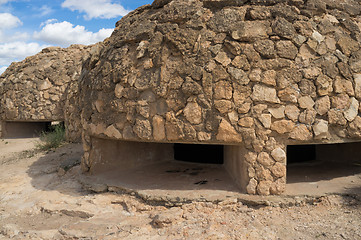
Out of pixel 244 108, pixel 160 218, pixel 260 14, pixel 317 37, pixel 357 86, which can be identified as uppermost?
pixel 260 14

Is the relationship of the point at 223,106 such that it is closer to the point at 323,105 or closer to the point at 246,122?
the point at 246,122

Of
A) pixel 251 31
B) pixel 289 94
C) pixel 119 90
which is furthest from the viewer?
pixel 119 90

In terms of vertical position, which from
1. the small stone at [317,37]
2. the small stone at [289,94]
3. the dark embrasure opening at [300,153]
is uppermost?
the small stone at [317,37]

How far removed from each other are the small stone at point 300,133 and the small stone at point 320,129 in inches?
4.2

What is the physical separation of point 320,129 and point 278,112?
2.02 ft

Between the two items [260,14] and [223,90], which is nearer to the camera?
[223,90]

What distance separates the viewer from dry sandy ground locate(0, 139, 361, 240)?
3.42 m

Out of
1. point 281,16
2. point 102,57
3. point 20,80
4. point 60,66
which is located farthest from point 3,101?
point 281,16

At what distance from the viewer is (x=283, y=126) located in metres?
3.91

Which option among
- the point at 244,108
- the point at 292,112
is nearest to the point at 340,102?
the point at 292,112

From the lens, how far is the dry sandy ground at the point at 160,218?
3.42 metres

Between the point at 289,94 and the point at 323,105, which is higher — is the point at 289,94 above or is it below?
above

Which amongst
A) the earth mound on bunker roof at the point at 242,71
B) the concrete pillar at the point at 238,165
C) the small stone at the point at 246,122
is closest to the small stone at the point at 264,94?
the earth mound on bunker roof at the point at 242,71

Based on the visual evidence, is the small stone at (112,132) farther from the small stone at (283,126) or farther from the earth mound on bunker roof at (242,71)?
the small stone at (283,126)
